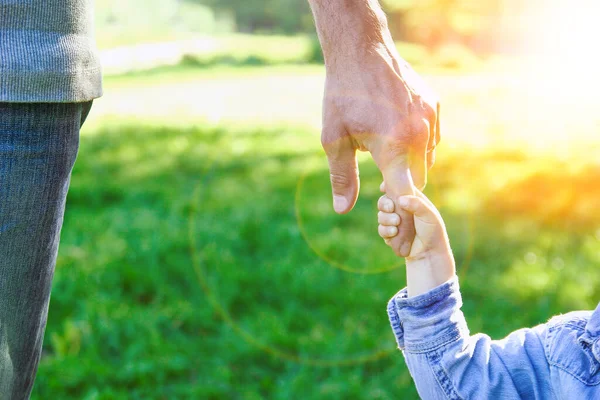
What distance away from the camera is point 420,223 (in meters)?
1.28

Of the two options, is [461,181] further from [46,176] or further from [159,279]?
[46,176]

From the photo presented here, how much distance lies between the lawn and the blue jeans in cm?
137

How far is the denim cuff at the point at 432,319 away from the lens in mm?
1257

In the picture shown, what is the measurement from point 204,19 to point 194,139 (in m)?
21.6

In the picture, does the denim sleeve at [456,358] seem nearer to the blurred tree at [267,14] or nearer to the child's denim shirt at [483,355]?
the child's denim shirt at [483,355]

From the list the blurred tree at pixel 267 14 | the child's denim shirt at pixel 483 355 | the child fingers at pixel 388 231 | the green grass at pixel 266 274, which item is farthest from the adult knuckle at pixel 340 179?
the blurred tree at pixel 267 14

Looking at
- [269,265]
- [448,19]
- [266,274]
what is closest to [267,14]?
[448,19]

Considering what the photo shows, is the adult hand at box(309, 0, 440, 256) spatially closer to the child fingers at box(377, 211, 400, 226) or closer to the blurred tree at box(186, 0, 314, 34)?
the child fingers at box(377, 211, 400, 226)

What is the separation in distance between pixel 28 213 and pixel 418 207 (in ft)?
2.14

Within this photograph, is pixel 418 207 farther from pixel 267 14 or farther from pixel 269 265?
pixel 267 14

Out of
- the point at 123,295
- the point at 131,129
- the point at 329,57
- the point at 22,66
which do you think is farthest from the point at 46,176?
the point at 131,129

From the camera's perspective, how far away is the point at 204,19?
88.7 feet

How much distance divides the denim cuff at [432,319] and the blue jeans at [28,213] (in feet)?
2.06

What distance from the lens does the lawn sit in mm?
2699
